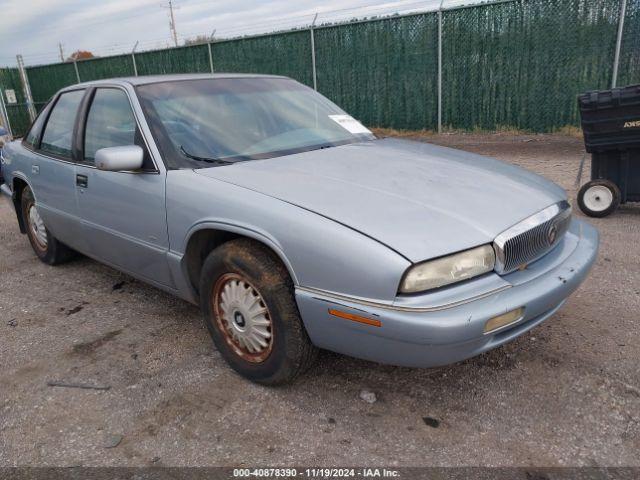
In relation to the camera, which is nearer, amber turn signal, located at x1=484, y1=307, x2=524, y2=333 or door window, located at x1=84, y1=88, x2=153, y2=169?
amber turn signal, located at x1=484, y1=307, x2=524, y2=333

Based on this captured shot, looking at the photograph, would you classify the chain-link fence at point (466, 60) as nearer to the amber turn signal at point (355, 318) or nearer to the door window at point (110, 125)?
the door window at point (110, 125)

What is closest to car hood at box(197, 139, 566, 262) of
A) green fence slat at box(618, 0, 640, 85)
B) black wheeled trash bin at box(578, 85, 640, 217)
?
black wheeled trash bin at box(578, 85, 640, 217)

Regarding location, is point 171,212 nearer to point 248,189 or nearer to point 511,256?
point 248,189

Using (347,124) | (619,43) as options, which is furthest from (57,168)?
(619,43)

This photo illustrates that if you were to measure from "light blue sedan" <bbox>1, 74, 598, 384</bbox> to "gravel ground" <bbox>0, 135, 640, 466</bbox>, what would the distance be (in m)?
0.32

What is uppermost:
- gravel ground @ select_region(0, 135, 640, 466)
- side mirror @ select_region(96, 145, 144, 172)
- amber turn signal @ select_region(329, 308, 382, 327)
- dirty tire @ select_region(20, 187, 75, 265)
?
side mirror @ select_region(96, 145, 144, 172)

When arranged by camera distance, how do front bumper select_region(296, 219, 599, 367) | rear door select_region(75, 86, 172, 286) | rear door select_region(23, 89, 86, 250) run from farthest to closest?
rear door select_region(23, 89, 86, 250), rear door select_region(75, 86, 172, 286), front bumper select_region(296, 219, 599, 367)

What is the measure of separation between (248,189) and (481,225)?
1.13 meters

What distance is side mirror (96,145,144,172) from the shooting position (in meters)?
2.95

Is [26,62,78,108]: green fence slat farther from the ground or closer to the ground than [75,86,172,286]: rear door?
farther from the ground

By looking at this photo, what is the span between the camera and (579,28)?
9.84 metres

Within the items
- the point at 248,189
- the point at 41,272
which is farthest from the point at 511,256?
the point at 41,272

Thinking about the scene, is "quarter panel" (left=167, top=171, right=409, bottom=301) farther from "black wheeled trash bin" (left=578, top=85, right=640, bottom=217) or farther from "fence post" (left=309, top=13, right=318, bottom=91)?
"fence post" (left=309, top=13, right=318, bottom=91)

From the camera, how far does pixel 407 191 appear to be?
2582 mm
